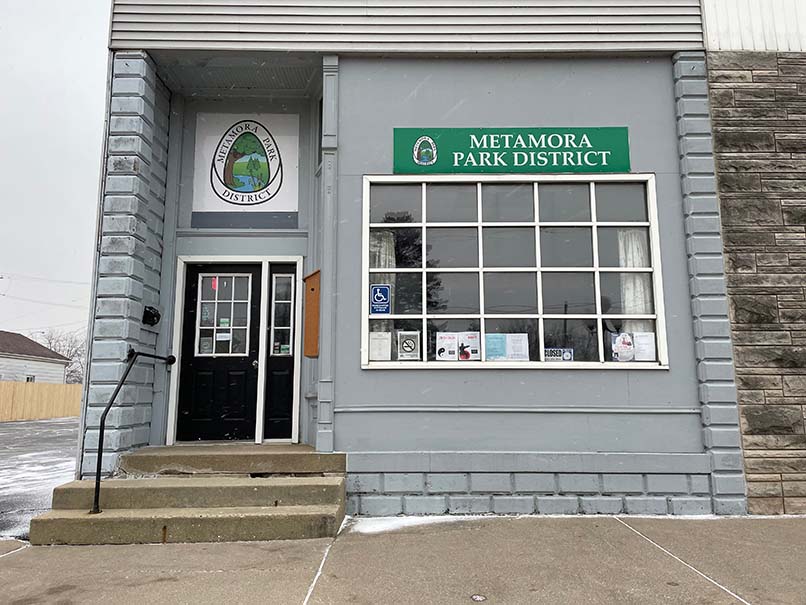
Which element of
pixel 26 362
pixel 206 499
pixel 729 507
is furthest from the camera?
pixel 26 362

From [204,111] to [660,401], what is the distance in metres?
6.32

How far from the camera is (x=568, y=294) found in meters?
6.00

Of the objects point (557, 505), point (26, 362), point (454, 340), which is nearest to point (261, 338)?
point (454, 340)

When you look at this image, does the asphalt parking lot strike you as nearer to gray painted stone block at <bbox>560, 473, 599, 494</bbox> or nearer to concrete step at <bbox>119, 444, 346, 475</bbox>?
concrete step at <bbox>119, 444, 346, 475</bbox>

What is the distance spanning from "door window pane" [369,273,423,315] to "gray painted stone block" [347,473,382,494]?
1675 mm

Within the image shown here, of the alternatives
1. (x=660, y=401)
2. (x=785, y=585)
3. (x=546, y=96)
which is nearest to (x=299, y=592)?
(x=785, y=585)

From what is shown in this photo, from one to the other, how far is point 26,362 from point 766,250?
37.7 meters

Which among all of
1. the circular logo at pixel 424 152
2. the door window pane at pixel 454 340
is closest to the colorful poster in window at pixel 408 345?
the door window pane at pixel 454 340

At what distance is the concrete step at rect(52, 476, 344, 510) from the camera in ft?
16.7

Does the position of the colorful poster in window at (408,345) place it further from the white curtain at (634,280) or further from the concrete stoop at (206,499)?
the white curtain at (634,280)

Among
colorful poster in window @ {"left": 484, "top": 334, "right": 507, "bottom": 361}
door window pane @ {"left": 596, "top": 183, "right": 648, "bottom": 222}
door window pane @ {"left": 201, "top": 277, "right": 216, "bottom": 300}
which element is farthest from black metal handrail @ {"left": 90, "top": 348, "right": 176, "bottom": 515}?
door window pane @ {"left": 596, "top": 183, "right": 648, "bottom": 222}

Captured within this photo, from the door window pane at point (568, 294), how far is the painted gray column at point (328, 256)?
2240mm

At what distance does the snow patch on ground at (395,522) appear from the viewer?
5.11 meters

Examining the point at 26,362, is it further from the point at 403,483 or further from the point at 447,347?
the point at 447,347
